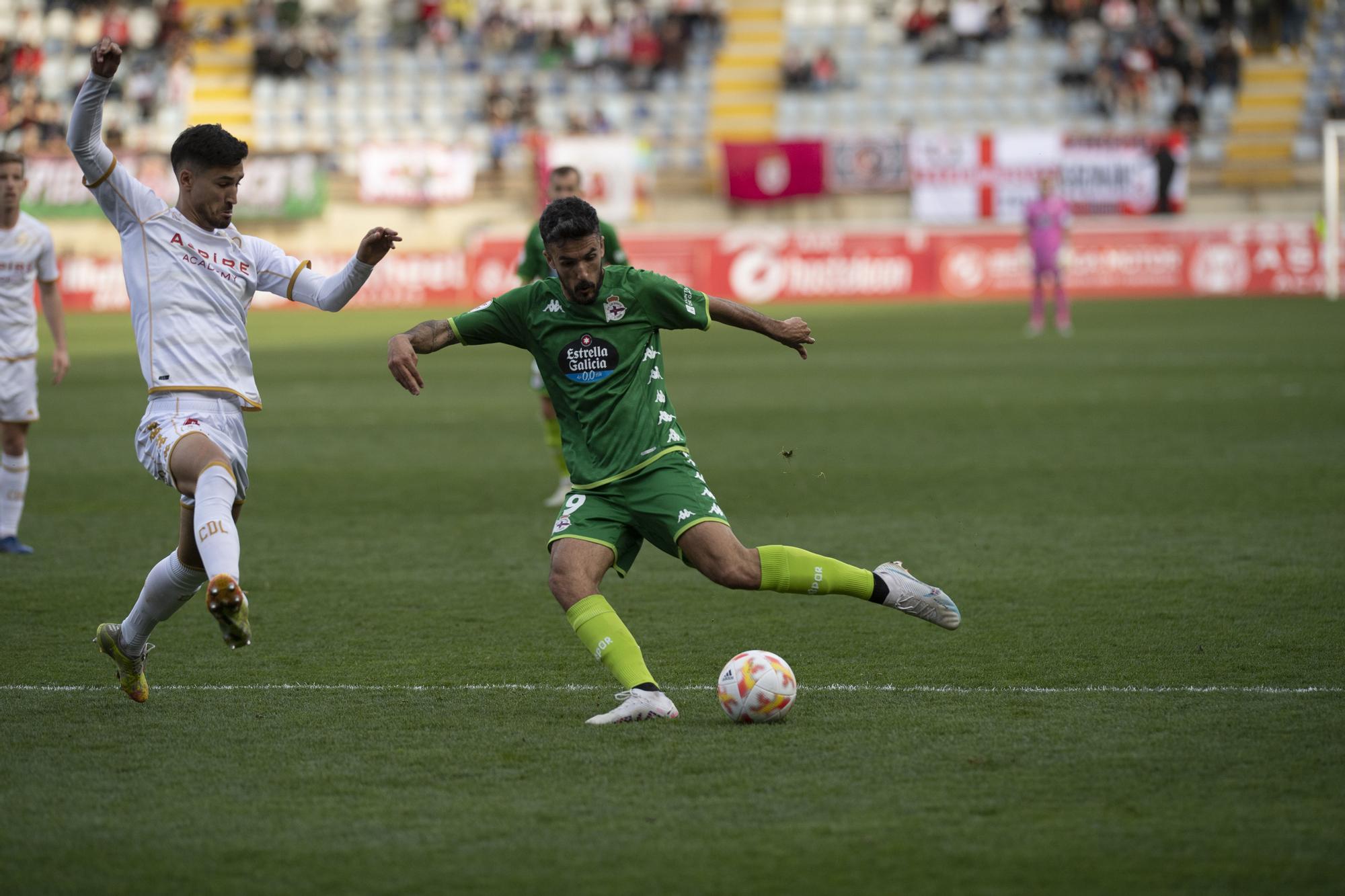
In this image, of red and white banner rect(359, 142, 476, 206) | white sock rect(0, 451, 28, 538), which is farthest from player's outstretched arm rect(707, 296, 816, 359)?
red and white banner rect(359, 142, 476, 206)

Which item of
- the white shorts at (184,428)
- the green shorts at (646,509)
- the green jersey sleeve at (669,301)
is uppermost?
the green jersey sleeve at (669,301)

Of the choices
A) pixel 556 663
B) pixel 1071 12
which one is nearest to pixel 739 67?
pixel 1071 12

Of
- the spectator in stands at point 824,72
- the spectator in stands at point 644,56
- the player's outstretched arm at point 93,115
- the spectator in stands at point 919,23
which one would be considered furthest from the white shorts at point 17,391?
the spectator in stands at point 919,23

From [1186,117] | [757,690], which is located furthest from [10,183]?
[1186,117]

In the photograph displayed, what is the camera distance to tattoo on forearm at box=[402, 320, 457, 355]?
18.2 feet

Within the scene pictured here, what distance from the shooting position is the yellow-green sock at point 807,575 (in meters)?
5.67

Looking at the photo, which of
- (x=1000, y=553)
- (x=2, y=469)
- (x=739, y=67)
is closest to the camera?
(x=1000, y=553)

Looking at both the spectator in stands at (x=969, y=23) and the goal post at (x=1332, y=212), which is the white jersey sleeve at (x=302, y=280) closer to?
the goal post at (x=1332, y=212)

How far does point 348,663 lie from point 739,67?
1273 inches

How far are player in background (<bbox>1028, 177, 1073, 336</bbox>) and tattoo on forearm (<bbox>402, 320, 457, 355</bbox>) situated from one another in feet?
65.0

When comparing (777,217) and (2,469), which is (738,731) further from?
(777,217)

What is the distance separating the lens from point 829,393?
17312mm

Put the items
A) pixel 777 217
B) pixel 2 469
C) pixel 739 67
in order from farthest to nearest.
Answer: pixel 739 67 < pixel 777 217 < pixel 2 469

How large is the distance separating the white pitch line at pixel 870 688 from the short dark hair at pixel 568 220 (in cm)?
173
